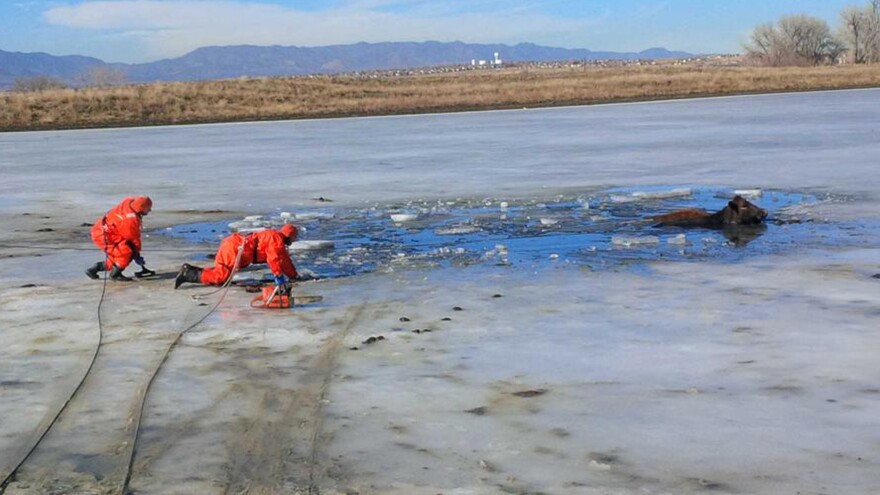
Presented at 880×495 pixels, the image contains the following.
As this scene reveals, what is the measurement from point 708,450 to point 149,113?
4017 centimetres

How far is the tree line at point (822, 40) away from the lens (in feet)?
309

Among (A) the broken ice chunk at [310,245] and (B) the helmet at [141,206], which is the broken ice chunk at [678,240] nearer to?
(A) the broken ice chunk at [310,245]

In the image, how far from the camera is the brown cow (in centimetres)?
1089

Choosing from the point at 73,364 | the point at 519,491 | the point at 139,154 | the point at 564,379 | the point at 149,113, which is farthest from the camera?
the point at 149,113

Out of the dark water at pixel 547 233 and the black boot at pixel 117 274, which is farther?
the dark water at pixel 547 233

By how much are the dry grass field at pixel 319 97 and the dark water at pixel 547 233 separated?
91.4ft

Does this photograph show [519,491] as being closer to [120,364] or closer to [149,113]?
[120,364]

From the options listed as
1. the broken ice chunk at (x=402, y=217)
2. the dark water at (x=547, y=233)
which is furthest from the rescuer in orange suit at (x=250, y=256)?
the broken ice chunk at (x=402, y=217)

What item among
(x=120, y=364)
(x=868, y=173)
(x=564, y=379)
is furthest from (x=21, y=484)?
(x=868, y=173)

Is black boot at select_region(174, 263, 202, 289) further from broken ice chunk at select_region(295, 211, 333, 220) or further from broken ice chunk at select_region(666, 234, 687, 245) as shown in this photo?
broken ice chunk at select_region(666, 234, 687, 245)

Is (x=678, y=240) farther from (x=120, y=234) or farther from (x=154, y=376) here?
(x=154, y=376)

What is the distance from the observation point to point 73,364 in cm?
617

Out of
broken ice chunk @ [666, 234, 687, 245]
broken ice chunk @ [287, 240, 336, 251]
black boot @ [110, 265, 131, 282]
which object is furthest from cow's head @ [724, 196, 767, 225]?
black boot @ [110, 265, 131, 282]

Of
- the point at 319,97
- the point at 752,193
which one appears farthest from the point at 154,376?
the point at 319,97
